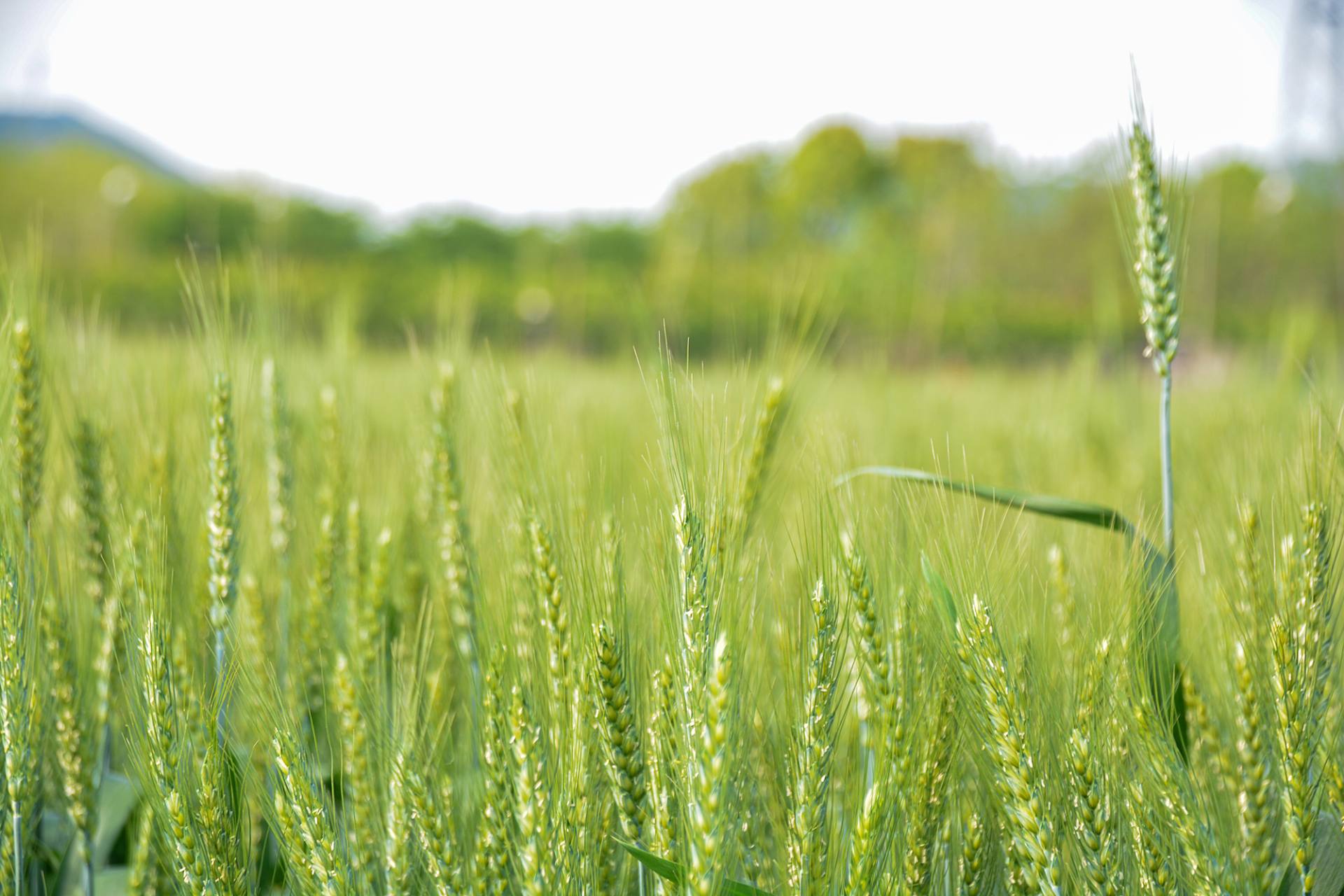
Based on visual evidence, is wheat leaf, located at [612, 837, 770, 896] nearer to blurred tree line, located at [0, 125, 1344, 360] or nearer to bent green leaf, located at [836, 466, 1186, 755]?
bent green leaf, located at [836, 466, 1186, 755]

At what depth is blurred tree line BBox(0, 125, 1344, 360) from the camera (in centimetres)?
1088

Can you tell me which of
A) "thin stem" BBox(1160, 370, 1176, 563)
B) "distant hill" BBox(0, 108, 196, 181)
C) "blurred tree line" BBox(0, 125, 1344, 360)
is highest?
"distant hill" BBox(0, 108, 196, 181)

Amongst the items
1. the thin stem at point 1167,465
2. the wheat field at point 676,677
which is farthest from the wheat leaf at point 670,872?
the thin stem at point 1167,465

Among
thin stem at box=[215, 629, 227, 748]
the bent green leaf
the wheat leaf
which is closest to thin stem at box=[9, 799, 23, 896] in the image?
thin stem at box=[215, 629, 227, 748]

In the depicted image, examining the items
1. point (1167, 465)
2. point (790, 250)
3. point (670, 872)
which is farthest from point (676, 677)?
point (790, 250)

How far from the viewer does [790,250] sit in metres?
25.7

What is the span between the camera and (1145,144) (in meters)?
0.95

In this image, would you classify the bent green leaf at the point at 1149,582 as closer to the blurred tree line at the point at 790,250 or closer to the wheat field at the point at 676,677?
the wheat field at the point at 676,677

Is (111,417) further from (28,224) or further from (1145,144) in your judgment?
(1145,144)

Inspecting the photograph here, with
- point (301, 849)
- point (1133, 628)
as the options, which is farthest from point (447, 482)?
point (1133, 628)

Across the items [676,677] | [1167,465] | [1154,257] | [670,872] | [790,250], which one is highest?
[790,250]

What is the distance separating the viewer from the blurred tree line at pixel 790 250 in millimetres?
10875

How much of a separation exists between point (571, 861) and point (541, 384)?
961 millimetres

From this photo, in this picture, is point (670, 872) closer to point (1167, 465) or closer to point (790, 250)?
point (1167, 465)
